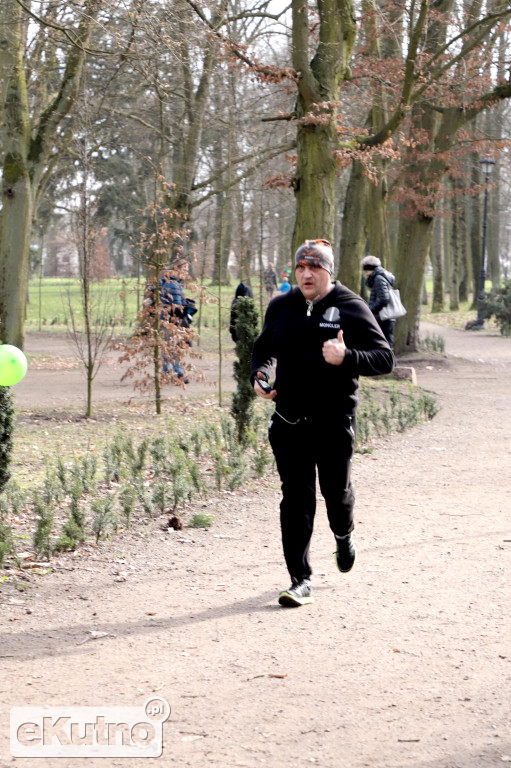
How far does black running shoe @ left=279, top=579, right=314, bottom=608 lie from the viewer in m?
5.62

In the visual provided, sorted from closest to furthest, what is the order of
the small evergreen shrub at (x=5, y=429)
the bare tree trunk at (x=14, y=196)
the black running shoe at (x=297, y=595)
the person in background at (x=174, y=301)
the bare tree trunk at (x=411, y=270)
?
the black running shoe at (x=297, y=595)
the small evergreen shrub at (x=5, y=429)
the person in background at (x=174, y=301)
the bare tree trunk at (x=14, y=196)
the bare tree trunk at (x=411, y=270)

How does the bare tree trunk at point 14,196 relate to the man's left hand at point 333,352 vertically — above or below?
above

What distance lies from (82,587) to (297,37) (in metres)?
10.1

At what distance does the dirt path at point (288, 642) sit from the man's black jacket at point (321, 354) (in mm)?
1124

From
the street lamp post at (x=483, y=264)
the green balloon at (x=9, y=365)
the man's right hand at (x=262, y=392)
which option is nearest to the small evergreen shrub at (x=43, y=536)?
the green balloon at (x=9, y=365)

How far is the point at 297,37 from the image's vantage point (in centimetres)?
1412

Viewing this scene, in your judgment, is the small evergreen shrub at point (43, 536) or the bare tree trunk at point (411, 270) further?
the bare tree trunk at point (411, 270)

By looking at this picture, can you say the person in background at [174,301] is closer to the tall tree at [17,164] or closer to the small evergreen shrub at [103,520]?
the tall tree at [17,164]

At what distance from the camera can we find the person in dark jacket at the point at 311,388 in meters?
5.50

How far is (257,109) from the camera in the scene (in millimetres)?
22438

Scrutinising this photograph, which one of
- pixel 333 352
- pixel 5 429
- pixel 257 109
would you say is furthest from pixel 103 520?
pixel 257 109

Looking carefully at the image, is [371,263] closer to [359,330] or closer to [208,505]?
[208,505]

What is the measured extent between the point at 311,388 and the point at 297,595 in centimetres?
114

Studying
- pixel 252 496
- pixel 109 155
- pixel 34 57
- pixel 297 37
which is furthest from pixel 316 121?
pixel 109 155
